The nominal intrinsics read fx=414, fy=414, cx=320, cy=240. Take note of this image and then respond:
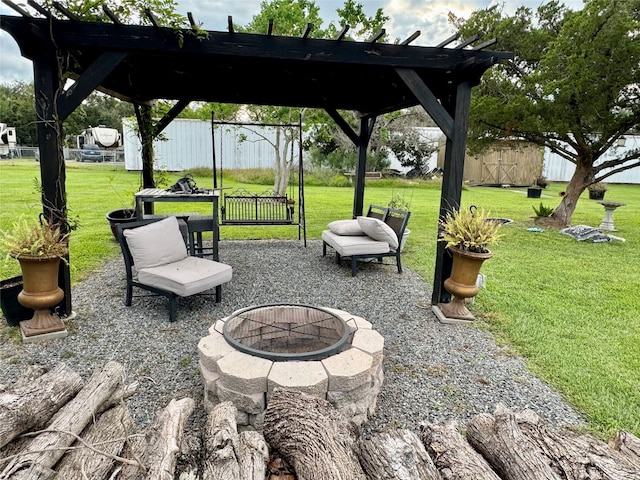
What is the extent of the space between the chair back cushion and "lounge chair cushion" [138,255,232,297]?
60 millimetres

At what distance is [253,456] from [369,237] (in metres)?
4.05

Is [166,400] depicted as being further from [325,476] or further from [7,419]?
[325,476]

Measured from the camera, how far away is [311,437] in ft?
5.28

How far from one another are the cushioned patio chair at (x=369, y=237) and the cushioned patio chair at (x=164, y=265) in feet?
5.68

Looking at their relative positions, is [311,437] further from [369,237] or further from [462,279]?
[369,237]

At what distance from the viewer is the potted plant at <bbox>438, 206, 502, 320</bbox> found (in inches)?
142

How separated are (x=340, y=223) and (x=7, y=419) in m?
4.51

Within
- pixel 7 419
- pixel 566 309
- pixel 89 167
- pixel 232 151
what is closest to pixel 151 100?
pixel 7 419

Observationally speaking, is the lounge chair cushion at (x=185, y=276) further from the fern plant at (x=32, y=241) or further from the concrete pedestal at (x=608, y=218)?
the concrete pedestal at (x=608, y=218)

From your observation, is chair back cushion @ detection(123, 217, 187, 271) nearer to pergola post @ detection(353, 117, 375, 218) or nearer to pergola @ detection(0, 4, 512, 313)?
pergola @ detection(0, 4, 512, 313)

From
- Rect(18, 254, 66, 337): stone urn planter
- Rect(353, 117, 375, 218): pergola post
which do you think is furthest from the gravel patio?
Rect(353, 117, 375, 218): pergola post

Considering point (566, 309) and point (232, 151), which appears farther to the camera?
point (232, 151)

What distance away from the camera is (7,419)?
1475mm

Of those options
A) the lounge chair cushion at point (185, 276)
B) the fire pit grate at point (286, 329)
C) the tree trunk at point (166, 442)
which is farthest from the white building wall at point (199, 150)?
the tree trunk at point (166, 442)
